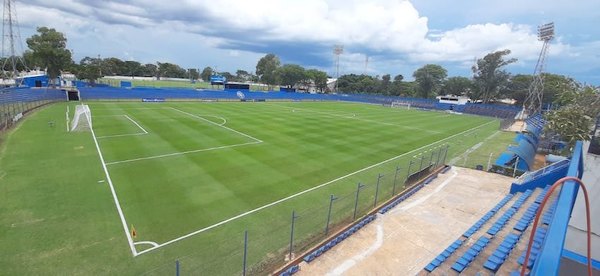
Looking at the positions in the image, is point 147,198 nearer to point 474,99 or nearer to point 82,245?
point 82,245

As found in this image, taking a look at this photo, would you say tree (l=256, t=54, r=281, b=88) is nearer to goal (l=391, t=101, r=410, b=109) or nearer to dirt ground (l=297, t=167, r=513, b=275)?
goal (l=391, t=101, r=410, b=109)

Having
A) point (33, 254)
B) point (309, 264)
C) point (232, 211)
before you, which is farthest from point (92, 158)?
point (309, 264)

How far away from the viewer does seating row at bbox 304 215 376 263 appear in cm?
1084

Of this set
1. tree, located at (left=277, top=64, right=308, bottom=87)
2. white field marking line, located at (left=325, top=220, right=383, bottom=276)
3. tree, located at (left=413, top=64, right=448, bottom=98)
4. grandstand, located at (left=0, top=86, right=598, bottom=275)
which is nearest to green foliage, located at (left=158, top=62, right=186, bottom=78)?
tree, located at (left=277, top=64, right=308, bottom=87)

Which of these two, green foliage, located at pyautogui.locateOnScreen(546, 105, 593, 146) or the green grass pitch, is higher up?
green foliage, located at pyautogui.locateOnScreen(546, 105, 593, 146)

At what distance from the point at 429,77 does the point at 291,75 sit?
57.2 metres

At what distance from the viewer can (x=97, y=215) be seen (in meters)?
13.0

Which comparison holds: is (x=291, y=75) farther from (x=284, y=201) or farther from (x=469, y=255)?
(x=469, y=255)

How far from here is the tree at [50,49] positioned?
6100 cm

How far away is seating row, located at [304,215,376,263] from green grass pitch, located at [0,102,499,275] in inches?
34.0

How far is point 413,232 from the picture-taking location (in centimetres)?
1309

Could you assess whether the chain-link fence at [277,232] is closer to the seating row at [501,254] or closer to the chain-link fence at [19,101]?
the seating row at [501,254]

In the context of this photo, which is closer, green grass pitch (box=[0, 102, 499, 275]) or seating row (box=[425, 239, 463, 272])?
seating row (box=[425, 239, 463, 272])

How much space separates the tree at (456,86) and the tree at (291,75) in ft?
196
